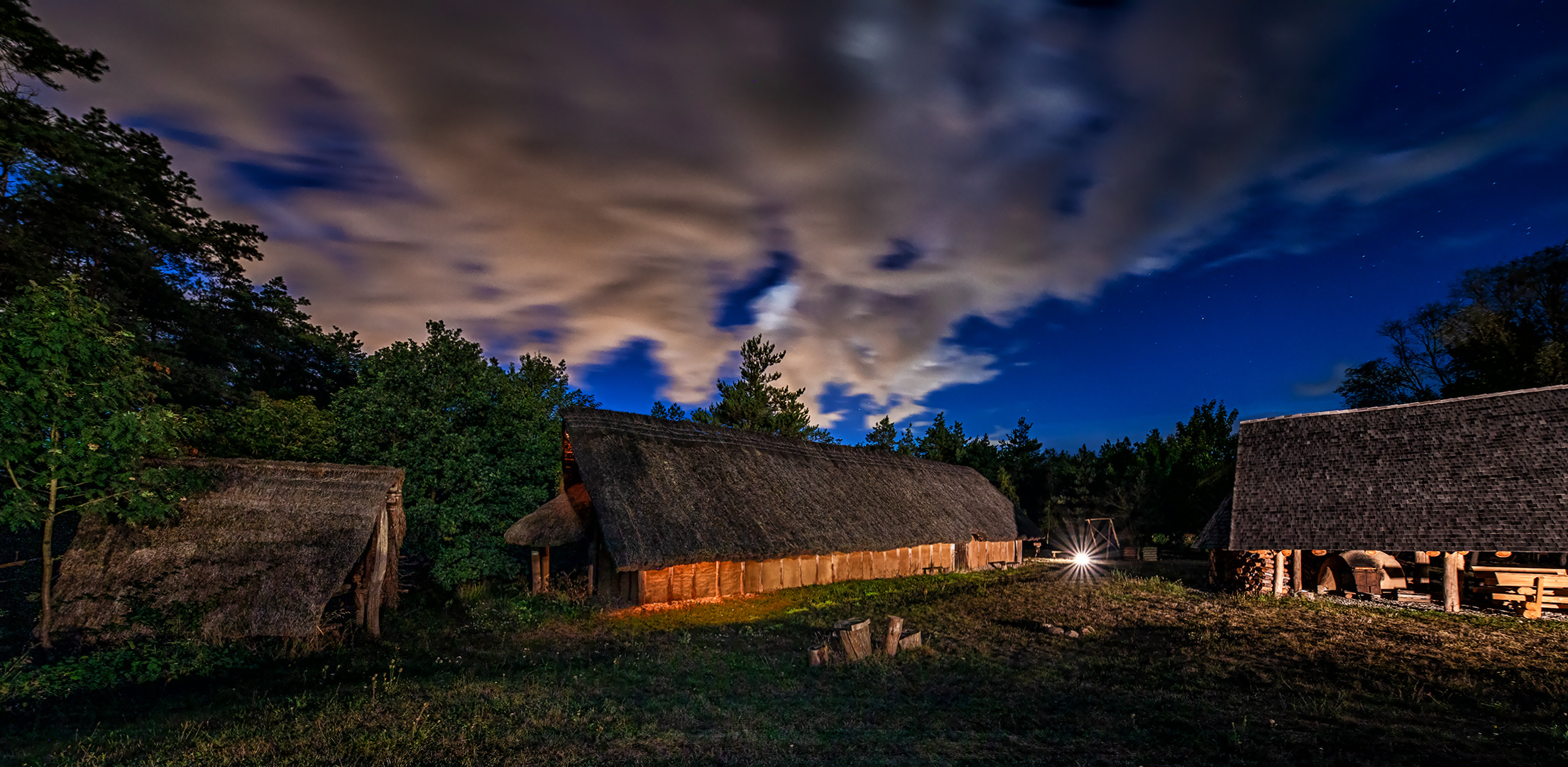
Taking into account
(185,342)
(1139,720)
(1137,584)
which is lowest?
(1137,584)

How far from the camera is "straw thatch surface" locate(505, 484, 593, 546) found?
59.4ft

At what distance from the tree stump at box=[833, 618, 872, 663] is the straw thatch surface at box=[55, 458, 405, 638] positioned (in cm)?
986

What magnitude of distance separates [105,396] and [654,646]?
1091 centimetres

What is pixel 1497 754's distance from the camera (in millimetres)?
6988

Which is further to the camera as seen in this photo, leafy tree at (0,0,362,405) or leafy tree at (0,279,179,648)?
leafy tree at (0,0,362,405)

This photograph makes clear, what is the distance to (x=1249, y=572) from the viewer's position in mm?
19906

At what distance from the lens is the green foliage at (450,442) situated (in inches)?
720

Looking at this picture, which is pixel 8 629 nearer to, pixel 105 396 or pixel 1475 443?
pixel 105 396

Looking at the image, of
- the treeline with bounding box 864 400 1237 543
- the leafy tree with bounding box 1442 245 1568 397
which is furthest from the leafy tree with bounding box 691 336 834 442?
the leafy tree with bounding box 1442 245 1568 397

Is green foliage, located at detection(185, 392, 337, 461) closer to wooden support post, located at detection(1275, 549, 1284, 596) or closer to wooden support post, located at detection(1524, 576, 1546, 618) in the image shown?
wooden support post, located at detection(1275, 549, 1284, 596)

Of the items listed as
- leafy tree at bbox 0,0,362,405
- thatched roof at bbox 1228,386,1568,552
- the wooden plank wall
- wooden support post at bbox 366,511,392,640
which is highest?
leafy tree at bbox 0,0,362,405

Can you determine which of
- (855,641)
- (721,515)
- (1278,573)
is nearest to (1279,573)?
(1278,573)

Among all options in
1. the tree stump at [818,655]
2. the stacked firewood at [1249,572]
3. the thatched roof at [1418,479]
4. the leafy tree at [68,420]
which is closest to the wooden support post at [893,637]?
the tree stump at [818,655]

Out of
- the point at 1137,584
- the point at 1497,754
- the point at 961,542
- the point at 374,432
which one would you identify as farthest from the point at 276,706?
the point at 961,542
